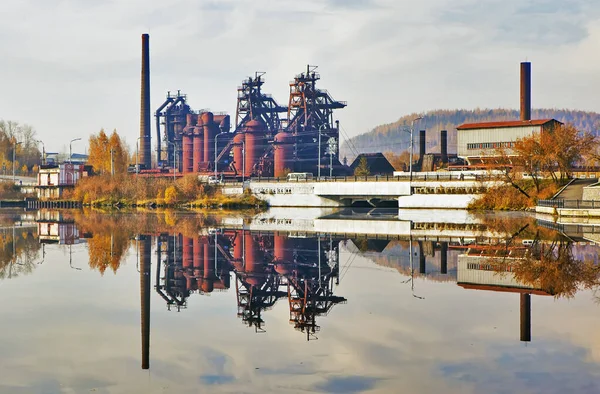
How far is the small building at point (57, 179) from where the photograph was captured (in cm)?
9900

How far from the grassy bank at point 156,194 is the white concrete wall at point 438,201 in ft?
54.8

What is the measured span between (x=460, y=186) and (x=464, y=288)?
170 ft

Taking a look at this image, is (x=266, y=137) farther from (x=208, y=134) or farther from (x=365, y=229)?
(x=365, y=229)

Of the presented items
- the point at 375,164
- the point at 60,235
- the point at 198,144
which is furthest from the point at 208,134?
the point at 60,235

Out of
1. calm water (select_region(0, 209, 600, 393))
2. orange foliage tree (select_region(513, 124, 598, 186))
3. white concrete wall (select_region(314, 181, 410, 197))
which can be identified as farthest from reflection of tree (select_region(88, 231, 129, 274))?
white concrete wall (select_region(314, 181, 410, 197))

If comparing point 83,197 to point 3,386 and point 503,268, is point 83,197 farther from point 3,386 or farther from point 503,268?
point 3,386

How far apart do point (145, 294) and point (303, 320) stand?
15.7 ft

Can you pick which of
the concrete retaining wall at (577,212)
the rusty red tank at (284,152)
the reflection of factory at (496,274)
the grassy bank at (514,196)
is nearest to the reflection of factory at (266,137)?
the rusty red tank at (284,152)

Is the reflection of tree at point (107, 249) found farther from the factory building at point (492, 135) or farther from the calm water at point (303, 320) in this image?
the factory building at point (492, 135)

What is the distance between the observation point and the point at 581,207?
4372 cm

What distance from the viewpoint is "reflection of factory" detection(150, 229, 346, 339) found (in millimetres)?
15555

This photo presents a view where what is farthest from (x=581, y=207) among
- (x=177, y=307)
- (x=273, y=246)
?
(x=177, y=307)

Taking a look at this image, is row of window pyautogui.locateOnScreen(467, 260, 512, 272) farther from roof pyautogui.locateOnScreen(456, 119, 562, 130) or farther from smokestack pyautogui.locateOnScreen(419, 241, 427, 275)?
roof pyautogui.locateOnScreen(456, 119, 562, 130)

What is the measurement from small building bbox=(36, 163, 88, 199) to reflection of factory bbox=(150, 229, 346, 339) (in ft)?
226
